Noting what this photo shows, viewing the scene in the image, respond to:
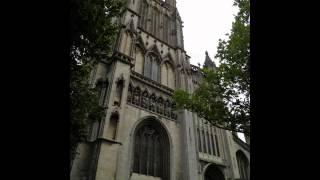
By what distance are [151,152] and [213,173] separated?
5.44 metres

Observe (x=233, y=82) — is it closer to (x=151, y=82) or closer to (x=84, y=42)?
(x=84, y=42)

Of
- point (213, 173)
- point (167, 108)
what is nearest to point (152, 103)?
point (167, 108)

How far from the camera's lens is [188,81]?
2062 cm

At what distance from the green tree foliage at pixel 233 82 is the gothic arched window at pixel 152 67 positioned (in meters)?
10.6

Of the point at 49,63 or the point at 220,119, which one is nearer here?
the point at 49,63

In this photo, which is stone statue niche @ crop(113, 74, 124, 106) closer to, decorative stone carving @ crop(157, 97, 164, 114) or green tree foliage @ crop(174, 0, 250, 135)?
decorative stone carving @ crop(157, 97, 164, 114)

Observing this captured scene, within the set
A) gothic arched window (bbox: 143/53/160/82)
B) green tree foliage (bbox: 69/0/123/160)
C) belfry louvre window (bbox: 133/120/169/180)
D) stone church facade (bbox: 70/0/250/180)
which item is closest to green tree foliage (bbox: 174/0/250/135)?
green tree foliage (bbox: 69/0/123/160)

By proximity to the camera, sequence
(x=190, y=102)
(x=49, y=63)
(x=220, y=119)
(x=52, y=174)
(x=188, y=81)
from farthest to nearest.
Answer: (x=188, y=81) → (x=190, y=102) → (x=220, y=119) → (x=49, y=63) → (x=52, y=174)

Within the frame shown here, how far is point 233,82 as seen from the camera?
8.48 meters

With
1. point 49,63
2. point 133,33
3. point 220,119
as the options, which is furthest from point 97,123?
point 49,63

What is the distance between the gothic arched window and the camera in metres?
19.8
